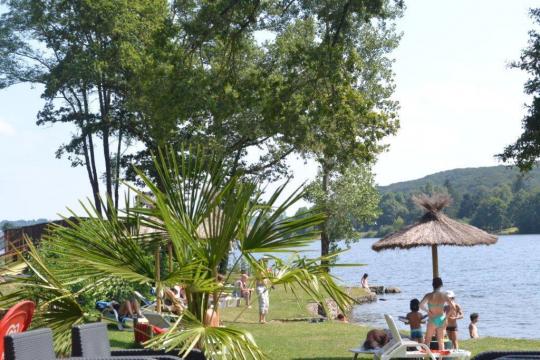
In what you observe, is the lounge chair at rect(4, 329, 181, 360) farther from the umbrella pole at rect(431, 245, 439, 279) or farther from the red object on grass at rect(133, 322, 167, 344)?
the umbrella pole at rect(431, 245, 439, 279)

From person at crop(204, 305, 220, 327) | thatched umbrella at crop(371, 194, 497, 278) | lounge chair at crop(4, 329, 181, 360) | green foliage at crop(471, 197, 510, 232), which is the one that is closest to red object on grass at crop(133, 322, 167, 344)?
thatched umbrella at crop(371, 194, 497, 278)

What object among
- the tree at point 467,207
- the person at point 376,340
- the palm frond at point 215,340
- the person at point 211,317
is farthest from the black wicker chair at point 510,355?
the tree at point 467,207

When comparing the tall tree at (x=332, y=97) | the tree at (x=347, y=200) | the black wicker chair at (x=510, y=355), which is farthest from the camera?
the tree at (x=347, y=200)

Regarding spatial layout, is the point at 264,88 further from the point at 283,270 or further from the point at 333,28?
the point at 283,270

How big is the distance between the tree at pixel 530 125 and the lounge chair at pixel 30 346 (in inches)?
572

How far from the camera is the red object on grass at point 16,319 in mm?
5762

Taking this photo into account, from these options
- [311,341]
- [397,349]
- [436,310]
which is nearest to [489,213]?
[311,341]

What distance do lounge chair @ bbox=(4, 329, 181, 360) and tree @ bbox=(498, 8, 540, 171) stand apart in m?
14.5

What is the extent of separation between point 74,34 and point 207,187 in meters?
31.5

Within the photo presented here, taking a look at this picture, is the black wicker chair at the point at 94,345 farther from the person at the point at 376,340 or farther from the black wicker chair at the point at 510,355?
the person at the point at 376,340

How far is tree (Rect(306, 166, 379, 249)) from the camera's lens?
39906mm

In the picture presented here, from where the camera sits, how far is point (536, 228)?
146 meters

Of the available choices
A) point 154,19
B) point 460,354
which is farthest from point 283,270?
point 154,19

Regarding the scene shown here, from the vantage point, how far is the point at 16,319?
5.94 metres
